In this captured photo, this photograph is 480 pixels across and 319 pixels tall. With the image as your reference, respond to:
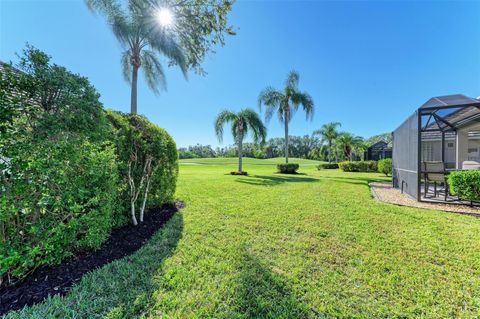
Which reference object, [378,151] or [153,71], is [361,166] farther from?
[153,71]

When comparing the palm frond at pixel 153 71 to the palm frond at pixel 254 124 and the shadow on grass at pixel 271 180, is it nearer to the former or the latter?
the palm frond at pixel 254 124

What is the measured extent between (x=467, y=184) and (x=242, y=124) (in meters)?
12.1

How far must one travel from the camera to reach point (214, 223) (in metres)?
4.04

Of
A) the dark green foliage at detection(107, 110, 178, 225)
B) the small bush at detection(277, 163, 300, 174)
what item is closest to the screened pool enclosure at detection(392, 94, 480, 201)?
the dark green foliage at detection(107, 110, 178, 225)

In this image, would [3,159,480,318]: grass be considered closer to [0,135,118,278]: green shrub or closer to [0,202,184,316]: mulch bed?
[0,202,184,316]: mulch bed

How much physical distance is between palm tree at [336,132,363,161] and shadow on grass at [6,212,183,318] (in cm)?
2813

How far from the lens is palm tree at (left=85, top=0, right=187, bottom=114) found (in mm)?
6441

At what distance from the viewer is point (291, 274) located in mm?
2273

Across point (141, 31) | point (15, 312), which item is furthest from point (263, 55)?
point (15, 312)

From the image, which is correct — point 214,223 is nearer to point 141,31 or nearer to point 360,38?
point 141,31

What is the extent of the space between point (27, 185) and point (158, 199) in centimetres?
289

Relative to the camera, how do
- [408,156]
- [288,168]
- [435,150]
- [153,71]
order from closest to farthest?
[408,156], [153,71], [435,150], [288,168]

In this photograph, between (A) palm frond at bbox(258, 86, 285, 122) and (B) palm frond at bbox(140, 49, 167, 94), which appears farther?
(A) palm frond at bbox(258, 86, 285, 122)

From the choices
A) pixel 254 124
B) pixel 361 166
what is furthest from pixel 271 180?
pixel 361 166
